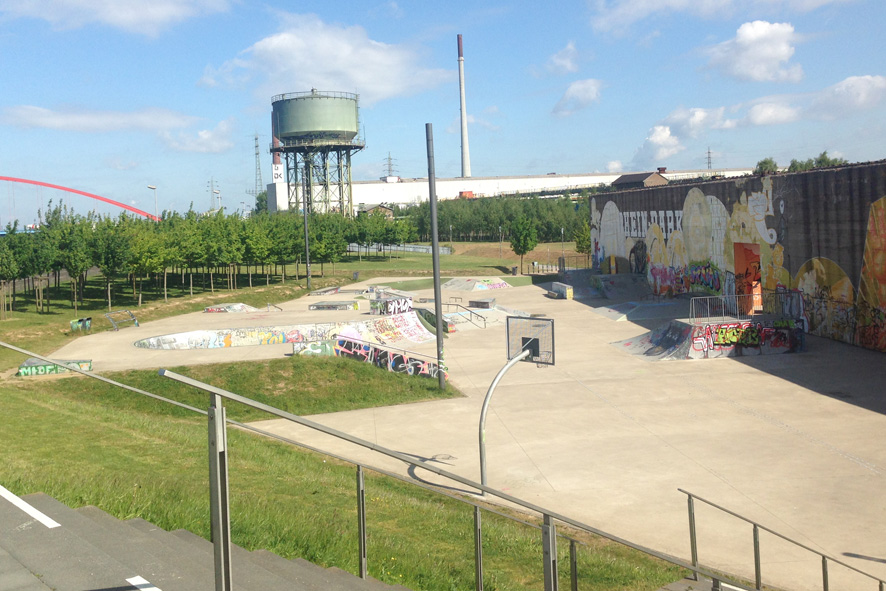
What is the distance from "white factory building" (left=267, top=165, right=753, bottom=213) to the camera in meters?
153

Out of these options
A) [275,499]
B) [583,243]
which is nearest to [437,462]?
[275,499]

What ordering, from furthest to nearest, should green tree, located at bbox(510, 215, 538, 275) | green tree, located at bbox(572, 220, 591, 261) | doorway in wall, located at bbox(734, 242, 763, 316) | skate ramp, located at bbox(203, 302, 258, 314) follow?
1. green tree, located at bbox(572, 220, 591, 261)
2. green tree, located at bbox(510, 215, 538, 275)
3. skate ramp, located at bbox(203, 302, 258, 314)
4. doorway in wall, located at bbox(734, 242, 763, 316)

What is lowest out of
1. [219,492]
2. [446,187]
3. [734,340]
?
[734,340]

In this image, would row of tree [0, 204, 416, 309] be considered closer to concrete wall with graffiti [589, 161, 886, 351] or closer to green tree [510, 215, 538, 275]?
green tree [510, 215, 538, 275]

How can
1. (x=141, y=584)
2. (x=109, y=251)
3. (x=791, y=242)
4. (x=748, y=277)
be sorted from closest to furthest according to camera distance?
(x=141, y=584), (x=791, y=242), (x=748, y=277), (x=109, y=251)

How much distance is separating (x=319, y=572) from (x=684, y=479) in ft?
39.2

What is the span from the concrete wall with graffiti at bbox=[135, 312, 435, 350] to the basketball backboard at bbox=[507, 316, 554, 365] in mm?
14306

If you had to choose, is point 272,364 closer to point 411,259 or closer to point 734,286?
point 734,286

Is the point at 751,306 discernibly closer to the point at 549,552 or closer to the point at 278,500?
the point at 278,500

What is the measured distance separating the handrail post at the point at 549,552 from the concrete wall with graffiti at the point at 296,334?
93.2ft

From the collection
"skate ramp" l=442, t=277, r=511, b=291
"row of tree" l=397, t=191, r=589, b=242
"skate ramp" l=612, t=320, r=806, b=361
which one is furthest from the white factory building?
"skate ramp" l=612, t=320, r=806, b=361

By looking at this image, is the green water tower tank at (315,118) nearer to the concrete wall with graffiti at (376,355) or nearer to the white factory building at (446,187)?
the white factory building at (446,187)

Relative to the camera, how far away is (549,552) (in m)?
→ 6.68

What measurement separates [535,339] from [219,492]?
16.3 m
